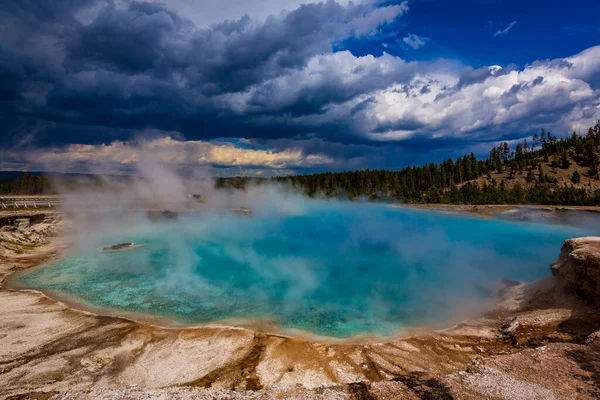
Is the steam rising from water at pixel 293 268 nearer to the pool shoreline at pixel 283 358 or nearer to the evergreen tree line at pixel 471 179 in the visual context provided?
the pool shoreline at pixel 283 358

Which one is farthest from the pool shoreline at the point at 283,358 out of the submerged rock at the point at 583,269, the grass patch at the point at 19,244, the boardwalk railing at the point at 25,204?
the boardwalk railing at the point at 25,204

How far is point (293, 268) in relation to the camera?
19.4 m

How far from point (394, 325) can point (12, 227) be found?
28724mm

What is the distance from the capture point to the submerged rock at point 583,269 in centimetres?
1061

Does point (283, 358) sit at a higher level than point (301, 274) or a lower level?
higher

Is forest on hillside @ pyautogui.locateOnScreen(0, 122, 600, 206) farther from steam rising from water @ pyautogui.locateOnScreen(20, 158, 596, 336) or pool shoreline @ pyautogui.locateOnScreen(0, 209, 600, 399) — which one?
pool shoreline @ pyautogui.locateOnScreen(0, 209, 600, 399)

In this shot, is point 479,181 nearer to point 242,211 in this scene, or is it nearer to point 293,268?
point 242,211

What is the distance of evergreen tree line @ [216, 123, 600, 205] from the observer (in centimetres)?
6053

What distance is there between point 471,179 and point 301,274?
248 feet

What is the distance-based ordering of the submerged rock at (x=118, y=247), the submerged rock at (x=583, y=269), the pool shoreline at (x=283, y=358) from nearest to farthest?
the pool shoreline at (x=283, y=358)
the submerged rock at (x=583, y=269)
the submerged rock at (x=118, y=247)

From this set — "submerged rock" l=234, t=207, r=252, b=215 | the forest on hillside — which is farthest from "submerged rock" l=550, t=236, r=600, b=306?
the forest on hillside

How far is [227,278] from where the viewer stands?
1744 centimetres

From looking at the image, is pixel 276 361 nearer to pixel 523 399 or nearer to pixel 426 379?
pixel 426 379

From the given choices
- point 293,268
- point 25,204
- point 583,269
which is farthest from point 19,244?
point 583,269
